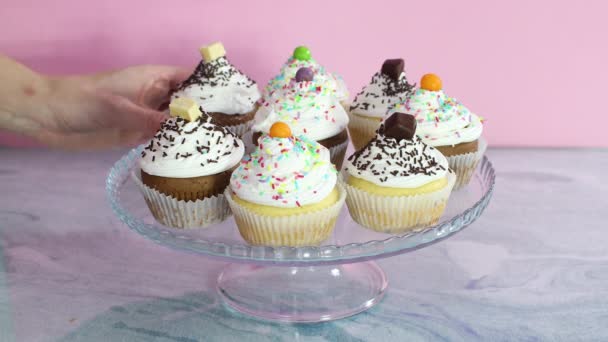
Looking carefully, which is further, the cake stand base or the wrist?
the wrist

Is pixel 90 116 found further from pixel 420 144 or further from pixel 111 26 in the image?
pixel 420 144

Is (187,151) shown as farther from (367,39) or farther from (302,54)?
(367,39)

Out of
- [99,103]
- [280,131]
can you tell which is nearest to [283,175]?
[280,131]

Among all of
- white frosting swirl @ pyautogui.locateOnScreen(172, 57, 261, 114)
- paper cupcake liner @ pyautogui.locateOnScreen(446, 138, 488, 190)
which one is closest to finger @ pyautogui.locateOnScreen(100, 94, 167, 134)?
white frosting swirl @ pyautogui.locateOnScreen(172, 57, 261, 114)

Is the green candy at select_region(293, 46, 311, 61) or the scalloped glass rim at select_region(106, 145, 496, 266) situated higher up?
the green candy at select_region(293, 46, 311, 61)

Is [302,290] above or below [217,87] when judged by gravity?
below

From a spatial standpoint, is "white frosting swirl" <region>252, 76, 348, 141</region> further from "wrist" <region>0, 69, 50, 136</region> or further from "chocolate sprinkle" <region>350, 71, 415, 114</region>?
"wrist" <region>0, 69, 50, 136</region>
